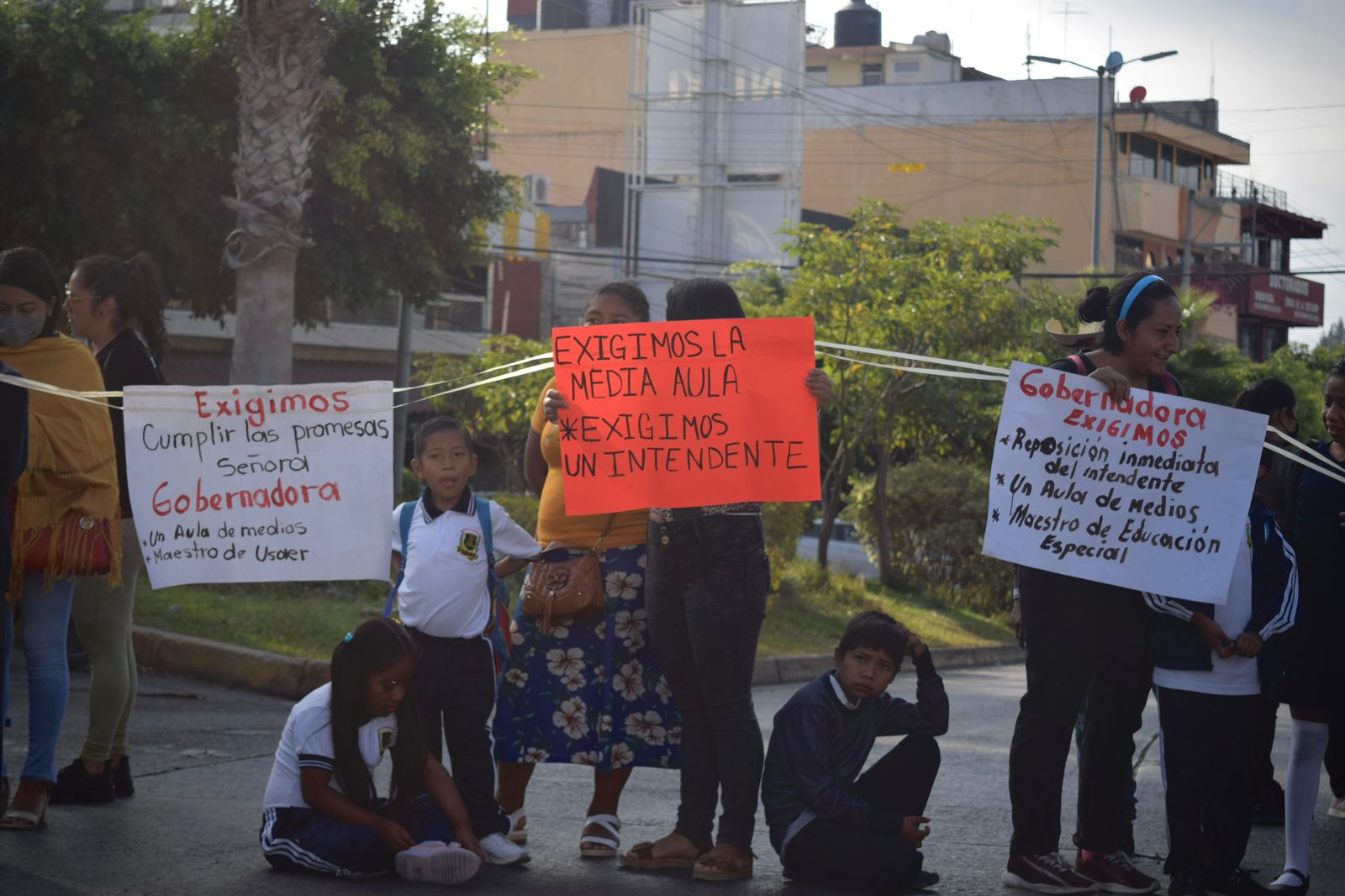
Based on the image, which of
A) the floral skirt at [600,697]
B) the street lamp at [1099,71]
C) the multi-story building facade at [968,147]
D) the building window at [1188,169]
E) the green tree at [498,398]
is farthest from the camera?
the building window at [1188,169]

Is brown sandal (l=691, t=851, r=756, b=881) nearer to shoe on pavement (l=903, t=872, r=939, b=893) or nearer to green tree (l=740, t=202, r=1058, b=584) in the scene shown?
shoe on pavement (l=903, t=872, r=939, b=893)

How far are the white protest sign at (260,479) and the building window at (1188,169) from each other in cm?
5452

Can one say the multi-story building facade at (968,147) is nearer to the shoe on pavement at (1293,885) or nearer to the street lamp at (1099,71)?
the street lamp at (1099,71)

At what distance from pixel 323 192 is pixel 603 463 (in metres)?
13.0

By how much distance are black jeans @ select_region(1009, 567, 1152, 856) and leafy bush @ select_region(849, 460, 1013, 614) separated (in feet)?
49.6

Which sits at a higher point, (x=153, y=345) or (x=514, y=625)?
(x=153, y=345)

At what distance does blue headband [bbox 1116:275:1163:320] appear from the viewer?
477 centimetres

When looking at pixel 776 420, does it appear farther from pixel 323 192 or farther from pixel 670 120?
pixel 670 120

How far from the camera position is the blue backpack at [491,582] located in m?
5.09

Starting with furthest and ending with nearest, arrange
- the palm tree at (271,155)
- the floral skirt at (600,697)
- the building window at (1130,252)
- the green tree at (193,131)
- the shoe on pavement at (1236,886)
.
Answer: the building window at (1130,252), the green tree at (193,131), the palm tree at (271,155), the floral skirt at (600,697), the shoe on pavement at (1236,886)

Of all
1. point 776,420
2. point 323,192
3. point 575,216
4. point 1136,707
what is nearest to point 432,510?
point 776,420

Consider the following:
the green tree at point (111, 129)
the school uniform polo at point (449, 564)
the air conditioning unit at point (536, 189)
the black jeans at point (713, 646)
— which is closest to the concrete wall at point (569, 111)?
the air conditioning unit at point (536, 189)

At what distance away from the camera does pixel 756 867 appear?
507 cm

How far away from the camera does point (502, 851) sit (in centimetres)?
493
